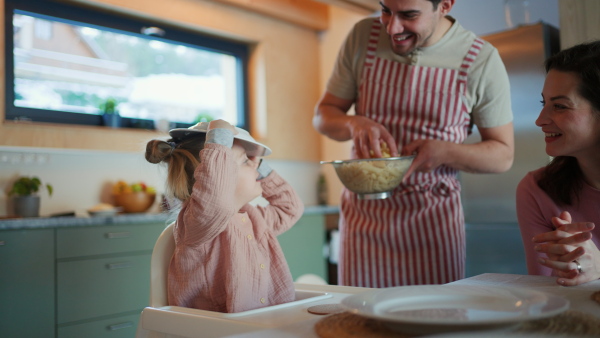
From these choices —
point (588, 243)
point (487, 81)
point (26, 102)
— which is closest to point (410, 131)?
point (487, 81)

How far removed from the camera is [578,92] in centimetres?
134

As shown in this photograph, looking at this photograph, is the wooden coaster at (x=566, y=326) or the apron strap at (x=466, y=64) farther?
the apron strap at (x=466, y=64)

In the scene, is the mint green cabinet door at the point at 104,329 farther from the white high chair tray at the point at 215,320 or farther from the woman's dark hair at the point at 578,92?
the woman's dark hair at the point at 578,92

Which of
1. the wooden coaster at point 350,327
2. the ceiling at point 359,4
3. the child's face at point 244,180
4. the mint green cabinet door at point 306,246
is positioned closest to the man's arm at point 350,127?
the child's face at point 244,180

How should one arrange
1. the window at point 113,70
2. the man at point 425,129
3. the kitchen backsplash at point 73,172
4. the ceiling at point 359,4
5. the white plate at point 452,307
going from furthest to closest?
the ceiling at point 359,4, the window at point 113,70, the kitchen backsplash at point 73,172, the man at point 425,129, the white plate at point 452,307

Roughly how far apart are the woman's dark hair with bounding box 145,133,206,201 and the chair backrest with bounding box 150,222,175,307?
113mm

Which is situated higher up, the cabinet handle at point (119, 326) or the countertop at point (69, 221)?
the countertop at point (69, 221)

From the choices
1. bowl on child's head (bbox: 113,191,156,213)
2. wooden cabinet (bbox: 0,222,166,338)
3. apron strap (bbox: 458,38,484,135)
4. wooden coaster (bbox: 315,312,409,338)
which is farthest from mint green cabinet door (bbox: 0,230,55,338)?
wooden coaster (bbox: 315,312,409,338)

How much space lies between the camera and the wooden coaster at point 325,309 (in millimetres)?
879

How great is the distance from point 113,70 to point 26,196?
40.5 inches

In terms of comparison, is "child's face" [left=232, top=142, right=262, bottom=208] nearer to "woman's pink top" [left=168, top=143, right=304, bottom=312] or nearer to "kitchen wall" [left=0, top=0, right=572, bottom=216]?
"woman's pink top" [left=168, top=143, right=304, bottom=312]

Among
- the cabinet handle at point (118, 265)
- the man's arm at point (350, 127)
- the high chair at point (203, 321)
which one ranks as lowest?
the cabinet handle at point (118, 265)

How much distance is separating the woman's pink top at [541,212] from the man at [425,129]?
7.5 inches

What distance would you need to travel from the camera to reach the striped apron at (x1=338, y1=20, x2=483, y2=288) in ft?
5.12
